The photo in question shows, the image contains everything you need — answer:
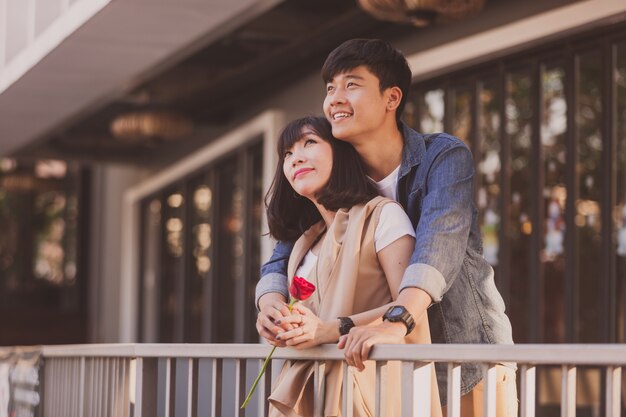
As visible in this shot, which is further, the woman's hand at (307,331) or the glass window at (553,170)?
the glass window at (553,170)

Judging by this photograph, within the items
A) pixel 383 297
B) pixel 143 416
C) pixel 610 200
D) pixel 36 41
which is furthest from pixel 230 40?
pixel 383 297

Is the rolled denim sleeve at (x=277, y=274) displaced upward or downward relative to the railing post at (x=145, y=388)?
upward

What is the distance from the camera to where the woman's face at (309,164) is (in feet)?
12.1

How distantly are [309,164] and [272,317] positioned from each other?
19.4 inches

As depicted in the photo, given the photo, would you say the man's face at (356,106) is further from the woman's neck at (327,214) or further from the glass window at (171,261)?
the glass window at (171,261)

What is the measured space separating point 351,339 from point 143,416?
5.19 feet

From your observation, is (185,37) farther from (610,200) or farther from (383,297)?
(383,297)

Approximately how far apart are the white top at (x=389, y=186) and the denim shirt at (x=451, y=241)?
0.08 feet

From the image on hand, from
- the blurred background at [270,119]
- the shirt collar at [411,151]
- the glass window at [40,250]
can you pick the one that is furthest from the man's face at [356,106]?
the glass window at [40,250]

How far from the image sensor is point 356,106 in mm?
3662

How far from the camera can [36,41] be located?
29.9 ft

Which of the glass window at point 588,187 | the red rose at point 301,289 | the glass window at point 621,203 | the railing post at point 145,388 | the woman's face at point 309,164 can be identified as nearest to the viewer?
the red rose at point 301,289

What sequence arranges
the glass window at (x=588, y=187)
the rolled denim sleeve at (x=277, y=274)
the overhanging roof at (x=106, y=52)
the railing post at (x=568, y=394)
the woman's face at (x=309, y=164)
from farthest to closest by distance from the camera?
the glass window at (x=588, y=187) → the overhanging roof at (x=106, y=52) → the rolled denim sleeve at (x=277, y=274) → the woman's face at (x=309, y=164) → the railing post at (x=568, y=394)

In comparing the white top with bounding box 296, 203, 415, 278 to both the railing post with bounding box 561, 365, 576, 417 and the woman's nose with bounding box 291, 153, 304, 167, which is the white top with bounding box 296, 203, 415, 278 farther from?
the railing post with bounding box 561, 365, 576, 417
